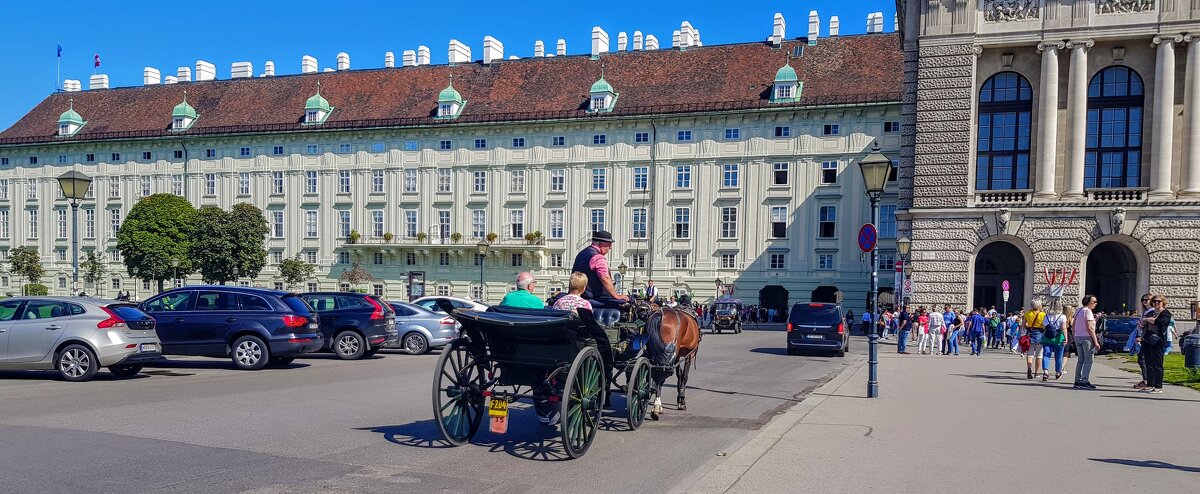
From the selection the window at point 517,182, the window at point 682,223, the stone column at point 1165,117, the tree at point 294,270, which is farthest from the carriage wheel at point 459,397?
the tree at point 294,270

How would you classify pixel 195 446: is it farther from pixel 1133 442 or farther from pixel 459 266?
pixel 459 266

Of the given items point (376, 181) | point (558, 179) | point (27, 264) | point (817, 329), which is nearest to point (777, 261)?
point (558, 179)

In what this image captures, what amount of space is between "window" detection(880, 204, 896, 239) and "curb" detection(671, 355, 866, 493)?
49165 millimetres

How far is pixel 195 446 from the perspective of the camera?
29.6ft

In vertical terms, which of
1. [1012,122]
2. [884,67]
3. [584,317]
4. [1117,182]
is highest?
[884,67]

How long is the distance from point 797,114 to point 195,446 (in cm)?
5730

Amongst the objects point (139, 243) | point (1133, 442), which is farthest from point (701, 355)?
point (139, 243)

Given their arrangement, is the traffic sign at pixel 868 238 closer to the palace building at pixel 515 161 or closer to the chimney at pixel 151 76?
the palace building at pixel 515 161

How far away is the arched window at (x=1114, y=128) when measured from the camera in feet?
138

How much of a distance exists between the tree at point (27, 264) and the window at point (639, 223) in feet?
151

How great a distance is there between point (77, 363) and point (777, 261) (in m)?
52.4

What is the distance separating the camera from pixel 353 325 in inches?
869

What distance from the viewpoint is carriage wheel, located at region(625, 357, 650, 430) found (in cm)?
1045

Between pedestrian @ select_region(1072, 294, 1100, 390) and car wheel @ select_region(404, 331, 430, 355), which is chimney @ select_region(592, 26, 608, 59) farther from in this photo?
pedestrian @ select_region(1072, 294, 1100, 390)
